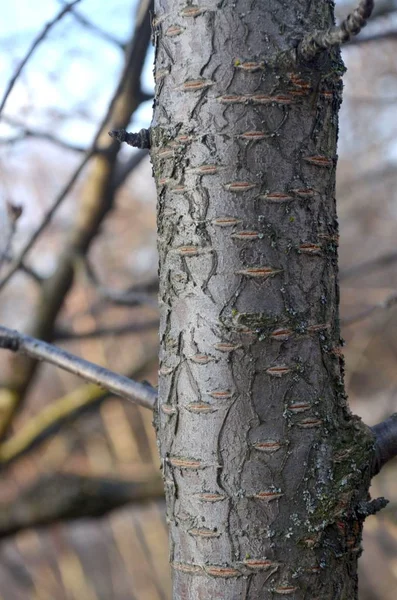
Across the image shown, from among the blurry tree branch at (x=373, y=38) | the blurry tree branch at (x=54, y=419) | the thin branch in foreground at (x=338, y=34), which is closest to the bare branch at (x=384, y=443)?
the thin branch in foreground at (x=338, y=34)

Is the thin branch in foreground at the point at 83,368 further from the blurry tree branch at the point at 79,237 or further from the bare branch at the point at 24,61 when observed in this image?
the blurry tree branch at the point at 79,237

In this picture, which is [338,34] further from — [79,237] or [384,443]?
[79,237]

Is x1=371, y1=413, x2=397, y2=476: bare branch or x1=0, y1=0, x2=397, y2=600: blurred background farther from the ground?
x1=0, y1=0, x2=397, y2=600: blurred background

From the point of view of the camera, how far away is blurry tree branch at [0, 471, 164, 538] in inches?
125

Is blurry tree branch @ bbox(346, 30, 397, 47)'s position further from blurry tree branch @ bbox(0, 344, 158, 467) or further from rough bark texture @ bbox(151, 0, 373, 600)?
blurry tree branch @ bbox(0, 344, 158, 467)

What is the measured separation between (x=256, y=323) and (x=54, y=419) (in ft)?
9.69

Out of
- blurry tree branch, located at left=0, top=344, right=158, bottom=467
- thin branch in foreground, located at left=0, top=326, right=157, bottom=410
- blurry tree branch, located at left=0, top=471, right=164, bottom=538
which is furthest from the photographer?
blurry tree branch, located at left=0, top=344, right=158, bottom=467

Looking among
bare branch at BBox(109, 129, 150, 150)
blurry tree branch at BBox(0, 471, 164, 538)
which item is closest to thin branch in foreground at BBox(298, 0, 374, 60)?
bare branch at BBox(109, 129, 150, 150)

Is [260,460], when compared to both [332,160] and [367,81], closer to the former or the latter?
A: [332,160]

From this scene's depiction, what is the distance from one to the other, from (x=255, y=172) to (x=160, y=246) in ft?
0.54

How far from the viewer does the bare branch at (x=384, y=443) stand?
91 cm

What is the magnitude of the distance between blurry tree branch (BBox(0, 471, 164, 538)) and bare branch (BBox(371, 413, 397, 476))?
2.48 metres

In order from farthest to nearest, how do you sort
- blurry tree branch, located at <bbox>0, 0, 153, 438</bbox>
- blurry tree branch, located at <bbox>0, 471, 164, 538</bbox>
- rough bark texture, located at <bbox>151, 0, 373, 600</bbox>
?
blurry tree branch, located at <bbox>0, 471, 164, 538</bbox> < blurry tree branch, located at <bbox>0, 0, 153, 438</bbox> < rough bark texture, located at <bbox>151, 0, 373, 600</bbox>

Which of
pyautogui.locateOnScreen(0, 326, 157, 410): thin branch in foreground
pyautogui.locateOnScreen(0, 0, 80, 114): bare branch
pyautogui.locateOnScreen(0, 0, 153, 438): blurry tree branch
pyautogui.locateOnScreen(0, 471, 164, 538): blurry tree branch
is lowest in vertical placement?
pyautogui.locateOnScreen(0, 326, 157, 410): thin branch in foreground
